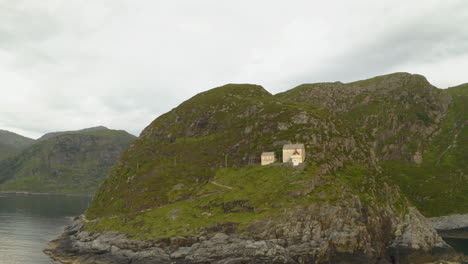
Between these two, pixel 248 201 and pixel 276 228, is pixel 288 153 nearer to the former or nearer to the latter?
pixel 248 201

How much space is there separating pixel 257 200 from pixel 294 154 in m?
27.4

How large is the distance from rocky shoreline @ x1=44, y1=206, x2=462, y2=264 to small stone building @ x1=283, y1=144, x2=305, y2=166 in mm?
34034

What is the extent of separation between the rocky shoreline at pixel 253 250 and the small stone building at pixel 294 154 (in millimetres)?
34034

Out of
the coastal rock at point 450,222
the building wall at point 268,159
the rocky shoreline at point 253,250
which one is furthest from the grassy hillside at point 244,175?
the rocky shoreline at point 253,250

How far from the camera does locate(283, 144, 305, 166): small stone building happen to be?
12394cm

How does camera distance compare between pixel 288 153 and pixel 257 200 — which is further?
pixel 288 153

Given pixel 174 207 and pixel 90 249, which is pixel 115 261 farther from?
pixel 174 207

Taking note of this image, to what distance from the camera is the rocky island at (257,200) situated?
311 feet

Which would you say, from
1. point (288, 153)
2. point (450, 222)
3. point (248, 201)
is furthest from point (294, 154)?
point (450, 222)

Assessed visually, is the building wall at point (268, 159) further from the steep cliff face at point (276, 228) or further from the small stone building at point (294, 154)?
the steep cliff face at point (276, 228)

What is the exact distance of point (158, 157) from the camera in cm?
16600

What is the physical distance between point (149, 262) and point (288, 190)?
1983 inches

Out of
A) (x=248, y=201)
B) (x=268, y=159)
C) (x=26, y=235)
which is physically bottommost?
(x=26, y=235)

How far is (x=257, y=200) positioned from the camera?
109 m
